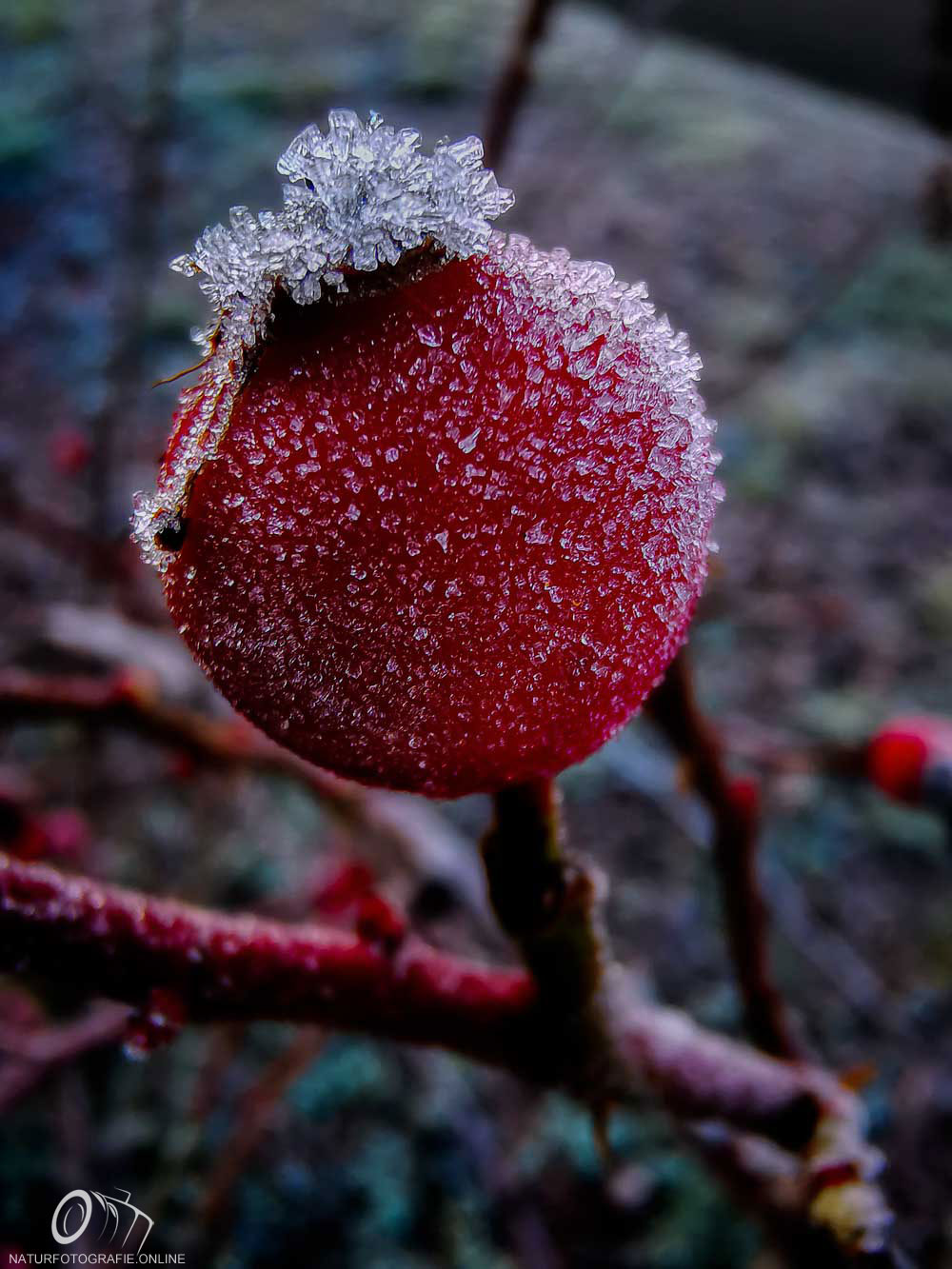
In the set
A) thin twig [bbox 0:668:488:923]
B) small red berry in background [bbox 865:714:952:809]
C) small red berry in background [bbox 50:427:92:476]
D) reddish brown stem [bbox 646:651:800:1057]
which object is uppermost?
small red berry in background [bbox 865:714:952:809]

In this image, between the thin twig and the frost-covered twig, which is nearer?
the frost-covered twig

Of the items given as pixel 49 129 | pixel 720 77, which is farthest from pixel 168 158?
pixel 720 77

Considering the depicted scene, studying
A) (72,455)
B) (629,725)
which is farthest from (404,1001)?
(72,455)

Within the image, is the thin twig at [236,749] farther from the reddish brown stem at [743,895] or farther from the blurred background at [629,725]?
the reddish brown stem at [743,895]

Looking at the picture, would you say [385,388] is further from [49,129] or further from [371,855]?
[49,129]

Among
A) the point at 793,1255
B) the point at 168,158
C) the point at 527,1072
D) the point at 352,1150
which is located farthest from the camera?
the point at 168,158

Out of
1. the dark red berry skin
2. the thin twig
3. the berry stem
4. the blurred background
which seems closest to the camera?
the dark red berry skin

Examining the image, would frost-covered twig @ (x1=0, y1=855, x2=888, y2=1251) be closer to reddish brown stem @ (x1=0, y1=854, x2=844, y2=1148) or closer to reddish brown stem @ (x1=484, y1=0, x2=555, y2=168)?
reddish brown stem @ (x1=0, y1=854, x2=844, y2=1148)

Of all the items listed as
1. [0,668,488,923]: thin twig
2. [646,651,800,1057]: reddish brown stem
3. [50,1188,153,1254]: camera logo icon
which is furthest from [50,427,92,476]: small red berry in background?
[646,651,800,1057]: reddish brown stem

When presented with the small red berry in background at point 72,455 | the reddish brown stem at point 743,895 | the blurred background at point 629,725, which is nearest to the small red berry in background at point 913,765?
the reddish brown stem at point 743,895
